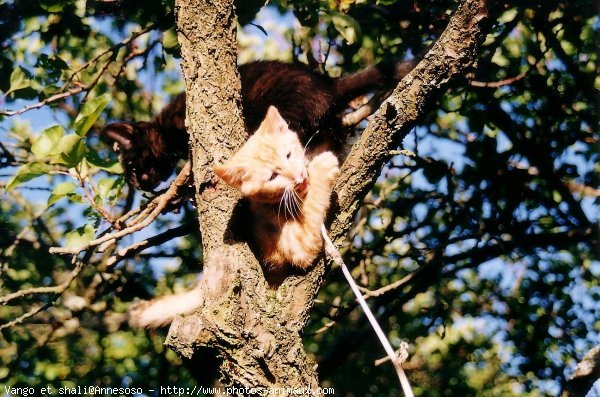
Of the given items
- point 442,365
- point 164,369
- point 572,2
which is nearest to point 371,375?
point 442,365

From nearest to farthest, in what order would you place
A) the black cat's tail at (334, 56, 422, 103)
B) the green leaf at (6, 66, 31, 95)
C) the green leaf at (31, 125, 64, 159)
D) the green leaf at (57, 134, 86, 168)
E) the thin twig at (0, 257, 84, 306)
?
the green leaf at (57, 134, 86, 168) → the green leaf at (31, 125, 64, 159) → the thin twig at (0, 257, 84, 306) → the green leaf at (6, 66, 31, 95) → the black cat's tail at (334, 56, 422, 103)

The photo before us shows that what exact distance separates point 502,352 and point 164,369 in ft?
9.80

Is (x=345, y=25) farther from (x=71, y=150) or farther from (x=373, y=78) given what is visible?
(x=71, y=150)

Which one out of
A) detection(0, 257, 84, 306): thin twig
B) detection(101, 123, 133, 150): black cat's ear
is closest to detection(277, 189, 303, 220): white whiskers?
detection(0, 257, 84, 306): thin twig

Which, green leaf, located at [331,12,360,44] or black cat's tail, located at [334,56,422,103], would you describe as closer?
green leaf, located at [331,12,360,44]

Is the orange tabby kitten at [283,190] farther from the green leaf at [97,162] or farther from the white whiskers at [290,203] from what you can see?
the green leaf at [97,162]

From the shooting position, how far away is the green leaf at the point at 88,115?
9.39 feet

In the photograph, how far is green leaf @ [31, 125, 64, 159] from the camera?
9.58 feet

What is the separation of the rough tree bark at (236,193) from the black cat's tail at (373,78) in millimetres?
1534

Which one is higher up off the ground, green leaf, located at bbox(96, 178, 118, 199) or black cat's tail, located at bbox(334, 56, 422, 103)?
black cat's tail, located at bbox(334, 56, 422, 103)

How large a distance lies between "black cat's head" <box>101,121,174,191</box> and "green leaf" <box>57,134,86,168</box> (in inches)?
74.4

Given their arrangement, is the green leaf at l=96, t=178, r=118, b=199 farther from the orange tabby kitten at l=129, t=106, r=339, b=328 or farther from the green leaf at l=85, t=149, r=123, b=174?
the orange tabby kitten at l=129, t=106, r=339, b=328

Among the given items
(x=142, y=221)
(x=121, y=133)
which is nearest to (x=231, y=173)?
(x=142, y=221)

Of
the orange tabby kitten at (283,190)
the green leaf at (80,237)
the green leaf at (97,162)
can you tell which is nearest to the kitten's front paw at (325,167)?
the orange tabby kitten at (283,190)
